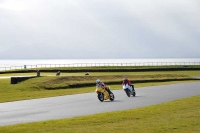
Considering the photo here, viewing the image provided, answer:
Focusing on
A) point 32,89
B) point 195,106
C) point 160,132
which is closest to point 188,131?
point 160,132

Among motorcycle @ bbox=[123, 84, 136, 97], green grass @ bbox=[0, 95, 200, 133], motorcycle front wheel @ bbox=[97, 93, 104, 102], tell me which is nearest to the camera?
green grass @ bbox=[0, 95, 200, 133]

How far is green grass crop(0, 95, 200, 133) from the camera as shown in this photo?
15.4 m

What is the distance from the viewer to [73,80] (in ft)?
165

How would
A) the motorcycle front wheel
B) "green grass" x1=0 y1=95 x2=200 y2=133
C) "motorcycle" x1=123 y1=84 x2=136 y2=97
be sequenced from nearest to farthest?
"green grass" x1=0 y1=95 x2=200 y2=133, the motorcycle front wheel, "motorcycle" x1=123 y1=84 x2=136 y2=97

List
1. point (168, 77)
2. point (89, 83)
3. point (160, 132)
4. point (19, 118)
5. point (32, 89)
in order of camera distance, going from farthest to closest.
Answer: point (168, 77), point (89, 83), point (32, 89), point (19, 118), point (160, 132)

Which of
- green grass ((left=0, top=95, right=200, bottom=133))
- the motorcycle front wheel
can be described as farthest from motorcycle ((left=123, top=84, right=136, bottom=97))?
green grass ((left=0, top=95, right=200, bottom=133))

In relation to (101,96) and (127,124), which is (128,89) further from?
(127,124)

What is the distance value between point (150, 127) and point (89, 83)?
109 feet

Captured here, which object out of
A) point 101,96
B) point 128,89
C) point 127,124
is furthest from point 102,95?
point 127,124

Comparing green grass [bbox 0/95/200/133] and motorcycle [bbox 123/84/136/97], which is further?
motorcycle [bbox 123/84/136/97]

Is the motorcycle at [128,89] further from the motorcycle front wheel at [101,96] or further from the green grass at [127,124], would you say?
the green grass at [127,124]

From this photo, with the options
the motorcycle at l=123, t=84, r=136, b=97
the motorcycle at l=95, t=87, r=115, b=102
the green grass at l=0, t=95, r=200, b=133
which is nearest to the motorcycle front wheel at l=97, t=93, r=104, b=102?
the motorcycle at l=95, t=87, r=115, b=102

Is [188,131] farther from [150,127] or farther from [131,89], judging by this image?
[131,89]

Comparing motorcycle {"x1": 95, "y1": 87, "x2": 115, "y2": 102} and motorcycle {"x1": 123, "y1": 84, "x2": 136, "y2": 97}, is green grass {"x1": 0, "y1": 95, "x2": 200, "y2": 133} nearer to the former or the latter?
motorcycle {"x1": 95, "y1": 87, "x2": 115, "y2": 102}
